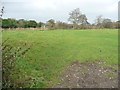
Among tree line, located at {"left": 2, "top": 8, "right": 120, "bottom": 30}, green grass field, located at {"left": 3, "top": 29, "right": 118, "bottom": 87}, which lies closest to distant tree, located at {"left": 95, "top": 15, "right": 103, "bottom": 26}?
tree line, located at {"left": 2, "top": 8, "right": 120, "bottom": 30}

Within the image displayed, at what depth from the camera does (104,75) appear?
39.4 feet

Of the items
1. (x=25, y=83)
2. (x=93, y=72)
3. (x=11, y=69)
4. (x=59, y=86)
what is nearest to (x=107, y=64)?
(x=93, y=72)

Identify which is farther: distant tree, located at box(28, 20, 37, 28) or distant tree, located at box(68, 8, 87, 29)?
distant tree, located at box(68, 8, 87, 29)

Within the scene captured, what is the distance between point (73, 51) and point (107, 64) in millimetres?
2815

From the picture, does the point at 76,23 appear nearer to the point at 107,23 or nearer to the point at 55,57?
the point at 107,23

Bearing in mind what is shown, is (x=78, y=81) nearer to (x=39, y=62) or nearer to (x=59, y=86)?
(x=59, y=86)

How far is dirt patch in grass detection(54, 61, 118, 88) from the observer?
35.4 feet

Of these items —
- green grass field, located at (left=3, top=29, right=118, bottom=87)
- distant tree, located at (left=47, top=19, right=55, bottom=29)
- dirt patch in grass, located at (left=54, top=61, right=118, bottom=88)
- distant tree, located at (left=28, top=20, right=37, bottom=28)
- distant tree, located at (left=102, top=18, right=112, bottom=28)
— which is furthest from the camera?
distant tree, located at (left=102, top=18, right=112, bottom=28)

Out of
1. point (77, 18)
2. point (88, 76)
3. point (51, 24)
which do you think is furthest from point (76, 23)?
point (88, 76)

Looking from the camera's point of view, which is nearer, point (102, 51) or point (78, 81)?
point (78, 81)

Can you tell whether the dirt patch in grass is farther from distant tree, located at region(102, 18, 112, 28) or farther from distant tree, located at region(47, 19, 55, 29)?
distant tree, located at region(102, 18, 112, 28)

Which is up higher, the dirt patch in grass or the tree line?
the tree line

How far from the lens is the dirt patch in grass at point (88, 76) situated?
35.4 ft

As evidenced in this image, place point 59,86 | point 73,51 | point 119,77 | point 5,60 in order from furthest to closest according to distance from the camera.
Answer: point 73,51, point 119,77, point 59,86, point 5,60
